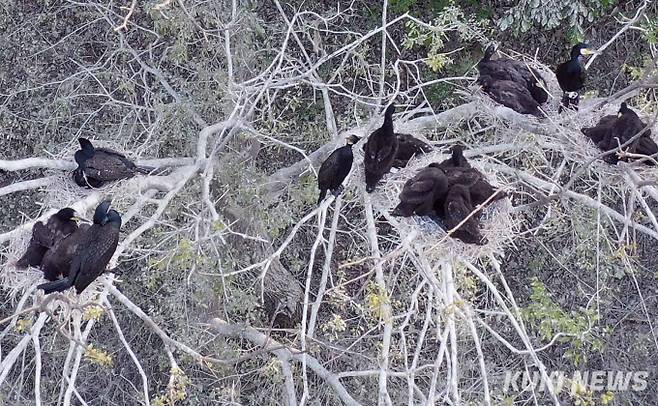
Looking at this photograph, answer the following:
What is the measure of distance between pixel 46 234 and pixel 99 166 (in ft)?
2.46

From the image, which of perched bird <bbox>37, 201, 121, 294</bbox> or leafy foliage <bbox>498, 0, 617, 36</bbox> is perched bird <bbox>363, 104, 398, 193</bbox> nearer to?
perched bird <bbox>37, 201, 121, 294</bbox>

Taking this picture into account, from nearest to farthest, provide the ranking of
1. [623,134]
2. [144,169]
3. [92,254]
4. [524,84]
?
1. [92,254]
2. [623,134]
3. [524,84]
4. [144,169]

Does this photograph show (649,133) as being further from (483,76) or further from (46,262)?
(46,262)

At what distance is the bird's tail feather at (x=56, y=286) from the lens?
4.32m

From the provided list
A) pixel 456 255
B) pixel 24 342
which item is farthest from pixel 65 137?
pixel 456 255

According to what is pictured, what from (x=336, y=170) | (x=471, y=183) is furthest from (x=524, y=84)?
(x=336, y=170)

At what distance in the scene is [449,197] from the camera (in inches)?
179

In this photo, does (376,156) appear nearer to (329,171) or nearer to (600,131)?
(329,171)

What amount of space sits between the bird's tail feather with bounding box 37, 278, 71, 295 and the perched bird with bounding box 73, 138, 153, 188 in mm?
1123

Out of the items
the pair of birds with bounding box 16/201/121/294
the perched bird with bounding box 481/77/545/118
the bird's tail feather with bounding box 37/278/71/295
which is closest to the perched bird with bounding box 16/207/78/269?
the pair of birds with bounding box 16/201/121/294

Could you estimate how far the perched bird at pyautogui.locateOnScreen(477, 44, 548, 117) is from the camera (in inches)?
212

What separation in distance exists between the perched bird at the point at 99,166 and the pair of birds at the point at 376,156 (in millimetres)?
1285

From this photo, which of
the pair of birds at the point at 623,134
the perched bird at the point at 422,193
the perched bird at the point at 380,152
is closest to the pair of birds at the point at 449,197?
the perched bird at the point at 422,193

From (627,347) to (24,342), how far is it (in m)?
6.17
